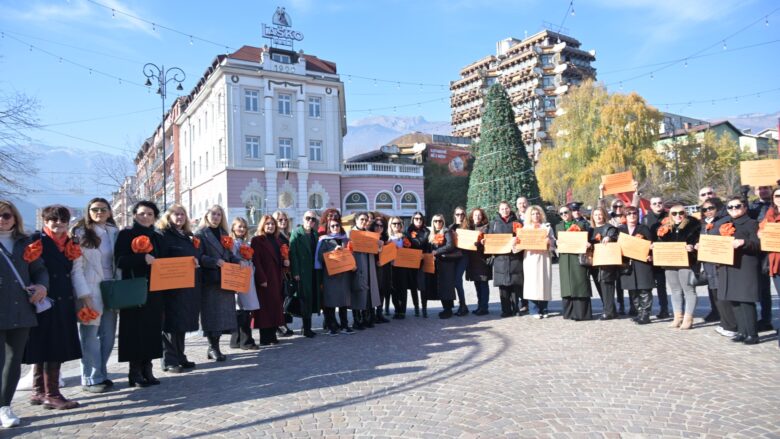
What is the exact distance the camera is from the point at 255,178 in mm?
40562

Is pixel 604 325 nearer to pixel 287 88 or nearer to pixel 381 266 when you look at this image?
pixel 381 266

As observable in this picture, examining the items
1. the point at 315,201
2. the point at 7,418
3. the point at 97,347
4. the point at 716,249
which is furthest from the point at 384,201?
the point at 7,418

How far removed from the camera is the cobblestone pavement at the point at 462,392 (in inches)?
179

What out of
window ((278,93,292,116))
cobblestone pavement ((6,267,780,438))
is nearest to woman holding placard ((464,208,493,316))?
cobblestone pavement ((6,267,780,438))

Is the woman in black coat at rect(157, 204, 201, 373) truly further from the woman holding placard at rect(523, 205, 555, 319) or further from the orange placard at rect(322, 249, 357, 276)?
the woman holding placard at rect(523, 205, 555, 319)

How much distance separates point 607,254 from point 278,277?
576 centimetres

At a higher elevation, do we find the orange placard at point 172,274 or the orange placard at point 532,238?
the orange placard at point 532,238

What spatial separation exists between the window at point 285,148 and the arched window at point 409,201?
445 inches

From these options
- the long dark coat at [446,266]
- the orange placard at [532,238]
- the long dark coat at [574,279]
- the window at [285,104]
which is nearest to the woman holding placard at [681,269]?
the long dark coat at [574,279]

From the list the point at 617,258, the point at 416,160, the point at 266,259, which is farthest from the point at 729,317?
the point at 416,160

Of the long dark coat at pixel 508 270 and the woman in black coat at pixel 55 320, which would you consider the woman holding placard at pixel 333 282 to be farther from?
the woman in black coat at pixel 55 320

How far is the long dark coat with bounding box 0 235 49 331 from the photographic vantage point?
489cm

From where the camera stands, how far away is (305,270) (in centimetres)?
916

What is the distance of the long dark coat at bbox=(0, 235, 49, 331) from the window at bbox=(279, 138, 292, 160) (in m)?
37.5
